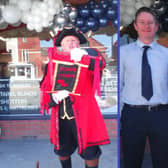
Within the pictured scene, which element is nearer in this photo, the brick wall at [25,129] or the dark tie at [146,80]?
the dark tie at [146,80]

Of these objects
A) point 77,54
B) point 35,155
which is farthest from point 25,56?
point 77,54

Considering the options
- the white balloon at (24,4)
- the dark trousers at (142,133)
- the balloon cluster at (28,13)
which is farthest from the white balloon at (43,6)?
the dark trousers at (142,133)

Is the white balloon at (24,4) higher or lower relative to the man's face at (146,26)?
higher

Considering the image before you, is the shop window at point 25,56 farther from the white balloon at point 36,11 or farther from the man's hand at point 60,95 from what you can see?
the man's hand at point 60,95

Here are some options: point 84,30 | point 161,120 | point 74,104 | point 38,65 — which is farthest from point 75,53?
point 38,65

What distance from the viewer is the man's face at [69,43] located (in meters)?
2.05

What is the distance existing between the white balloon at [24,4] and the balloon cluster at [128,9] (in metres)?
0.97

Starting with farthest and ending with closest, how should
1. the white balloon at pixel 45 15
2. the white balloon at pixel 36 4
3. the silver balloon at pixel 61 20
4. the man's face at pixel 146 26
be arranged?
the white balloon at pixel 36 4 < the white balloon at pixel 45 15 < the silver balloon at pixel 61 20 < the man's face at pixel 146 26

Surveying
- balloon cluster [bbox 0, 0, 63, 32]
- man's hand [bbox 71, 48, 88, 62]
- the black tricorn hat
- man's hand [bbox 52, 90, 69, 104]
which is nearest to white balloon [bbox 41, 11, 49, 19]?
balloon cluster [bbox 0, 0, 63, 32]

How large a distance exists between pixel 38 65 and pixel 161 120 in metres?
1.40

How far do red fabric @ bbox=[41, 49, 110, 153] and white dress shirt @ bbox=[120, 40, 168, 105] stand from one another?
0.26m

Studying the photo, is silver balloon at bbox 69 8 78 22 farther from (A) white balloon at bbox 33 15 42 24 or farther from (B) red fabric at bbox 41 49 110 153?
(B) red fabric at bbox 41 49 110 153

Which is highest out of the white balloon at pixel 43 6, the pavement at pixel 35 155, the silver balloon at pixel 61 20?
the white balloon at pixel 43 6

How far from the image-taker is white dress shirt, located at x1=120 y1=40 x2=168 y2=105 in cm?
207
